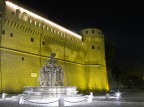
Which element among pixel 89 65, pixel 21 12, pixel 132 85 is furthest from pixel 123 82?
pixel 21 12

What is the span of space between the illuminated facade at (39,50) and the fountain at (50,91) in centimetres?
900

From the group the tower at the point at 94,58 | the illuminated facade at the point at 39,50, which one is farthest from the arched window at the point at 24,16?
the tower at the point at 94,58

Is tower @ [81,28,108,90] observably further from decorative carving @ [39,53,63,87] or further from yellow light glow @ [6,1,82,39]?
decorative carving @ [39,53,63,87]

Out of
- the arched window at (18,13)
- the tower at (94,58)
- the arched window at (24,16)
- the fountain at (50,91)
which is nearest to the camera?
the fountain at (50,91)

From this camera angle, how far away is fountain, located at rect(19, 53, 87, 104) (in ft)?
43.1

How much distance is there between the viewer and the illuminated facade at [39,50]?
24.2m

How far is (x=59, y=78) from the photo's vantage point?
15375 millimetres

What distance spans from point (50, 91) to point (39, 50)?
1667 cm

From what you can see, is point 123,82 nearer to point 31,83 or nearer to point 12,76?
point 31,83

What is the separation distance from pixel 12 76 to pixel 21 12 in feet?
26.5

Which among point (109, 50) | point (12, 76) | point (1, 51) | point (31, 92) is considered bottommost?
point (31, 92)

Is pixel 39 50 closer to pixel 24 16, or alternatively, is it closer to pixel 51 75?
pixel 24 16

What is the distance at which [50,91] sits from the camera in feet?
43.6

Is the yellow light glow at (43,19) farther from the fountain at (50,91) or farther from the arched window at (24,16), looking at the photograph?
the fountain at (50,91)
